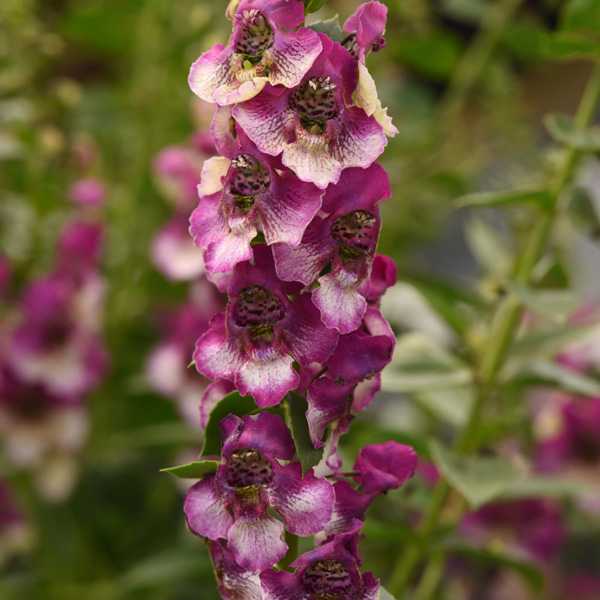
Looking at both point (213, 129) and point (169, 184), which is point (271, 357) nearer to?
point (213, 129)

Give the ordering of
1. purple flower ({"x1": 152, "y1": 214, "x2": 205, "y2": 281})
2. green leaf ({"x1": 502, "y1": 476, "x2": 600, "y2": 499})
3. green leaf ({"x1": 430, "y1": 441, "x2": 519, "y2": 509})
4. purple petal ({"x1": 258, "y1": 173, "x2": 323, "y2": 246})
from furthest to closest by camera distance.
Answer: purple flower ({"x1": 152, "y1": 214, "x2": 205, "y2": 281}) < green leaf ({"x1": 502, "y1": 476, "x2": 600, "y2": 499}) < green leaf ({"x1": 430, "y1": 441, "x2": 519, "y2": 509}) < purple petal ({"x1": 258, "y1": 173, "x2": 323, "y2": 246})

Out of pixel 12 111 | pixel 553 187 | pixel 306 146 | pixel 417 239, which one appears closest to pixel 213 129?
pixel 306 146

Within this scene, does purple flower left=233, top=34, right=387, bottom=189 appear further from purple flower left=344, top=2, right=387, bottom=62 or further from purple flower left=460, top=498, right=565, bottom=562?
purple flower left=460, top=498, right=565, bottom=562

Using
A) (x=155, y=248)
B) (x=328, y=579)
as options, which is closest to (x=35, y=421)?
(x=155, y=248)

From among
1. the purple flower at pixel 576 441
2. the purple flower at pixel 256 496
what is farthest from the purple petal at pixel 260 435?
the purple flower at pixel 576 441

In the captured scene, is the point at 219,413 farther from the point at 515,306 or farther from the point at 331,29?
the point at 515,306

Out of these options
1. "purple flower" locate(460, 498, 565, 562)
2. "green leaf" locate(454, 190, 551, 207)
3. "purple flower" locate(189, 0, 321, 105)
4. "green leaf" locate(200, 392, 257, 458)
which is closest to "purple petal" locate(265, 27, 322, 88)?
"purple flower" locate(189, 0, 321, 105)

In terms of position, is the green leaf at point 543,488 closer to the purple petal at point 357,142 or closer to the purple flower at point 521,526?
the purple flower at point 521,526

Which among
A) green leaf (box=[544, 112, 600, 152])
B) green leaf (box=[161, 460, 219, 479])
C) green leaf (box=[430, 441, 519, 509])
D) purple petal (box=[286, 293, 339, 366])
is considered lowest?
green leaf (box=[430, 441, 519, 509])
